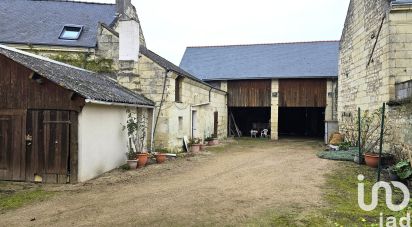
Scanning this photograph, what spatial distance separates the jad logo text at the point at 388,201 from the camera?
16.7 ft

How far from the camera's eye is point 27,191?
729 centimetres

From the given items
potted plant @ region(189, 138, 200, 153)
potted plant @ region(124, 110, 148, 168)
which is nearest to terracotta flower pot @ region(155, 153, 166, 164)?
potted plant @ region(124, 110, 148, 168)

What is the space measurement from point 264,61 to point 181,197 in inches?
704

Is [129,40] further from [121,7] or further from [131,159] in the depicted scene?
[121,7]

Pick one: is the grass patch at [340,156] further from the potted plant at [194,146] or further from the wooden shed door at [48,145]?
the wooden shed door at [48,145]

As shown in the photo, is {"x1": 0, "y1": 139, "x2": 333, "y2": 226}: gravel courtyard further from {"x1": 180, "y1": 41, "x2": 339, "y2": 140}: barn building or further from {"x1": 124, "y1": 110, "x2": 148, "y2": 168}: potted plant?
{"x1": 180, "y1": 41, "x2": 339, "y2": 140}: barn building

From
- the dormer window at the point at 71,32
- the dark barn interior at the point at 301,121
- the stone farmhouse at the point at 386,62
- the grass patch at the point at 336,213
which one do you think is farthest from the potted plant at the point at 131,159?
the dark barn interior at the point at 301,121

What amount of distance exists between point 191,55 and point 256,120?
7.29m

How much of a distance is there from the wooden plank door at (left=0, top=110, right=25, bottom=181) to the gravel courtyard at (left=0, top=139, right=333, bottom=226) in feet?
3.80

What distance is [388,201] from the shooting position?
646 cm

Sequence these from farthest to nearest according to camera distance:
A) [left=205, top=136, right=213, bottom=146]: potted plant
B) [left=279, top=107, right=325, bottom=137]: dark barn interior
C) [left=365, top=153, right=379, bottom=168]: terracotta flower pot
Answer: [left=279, top=107, right=325, bottom=137]: dark barn interior
[left=205, top=136, right=213, bottom=146]: potted plant
[left=365, top=153, right=379, bottom=168]: terracotta flower pot

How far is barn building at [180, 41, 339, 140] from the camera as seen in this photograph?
68.2 ft

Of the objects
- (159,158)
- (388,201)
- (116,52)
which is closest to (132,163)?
(159,158)

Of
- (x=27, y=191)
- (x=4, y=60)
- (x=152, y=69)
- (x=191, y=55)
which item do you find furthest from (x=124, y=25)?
(x=191, y=55)
